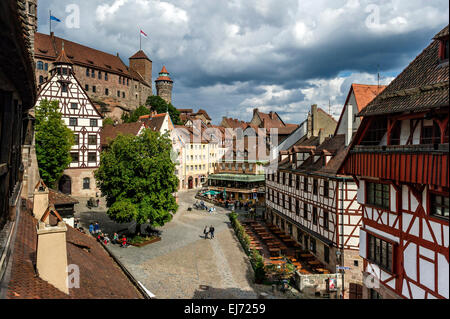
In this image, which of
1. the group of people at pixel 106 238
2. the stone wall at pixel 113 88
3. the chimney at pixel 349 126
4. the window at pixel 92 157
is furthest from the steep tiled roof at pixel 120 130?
the chimney at pixel 349 126

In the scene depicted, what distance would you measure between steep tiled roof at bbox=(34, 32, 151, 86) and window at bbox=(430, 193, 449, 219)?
7137 centimetres

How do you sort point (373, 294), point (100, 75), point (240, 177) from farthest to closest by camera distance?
point (100, 75)
point (240, 177)
point (373, 294)

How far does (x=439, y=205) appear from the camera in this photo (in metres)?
7.92

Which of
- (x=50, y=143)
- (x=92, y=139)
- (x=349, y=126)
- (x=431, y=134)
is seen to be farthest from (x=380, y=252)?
(x=92, y=139)

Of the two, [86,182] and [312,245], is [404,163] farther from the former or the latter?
[86,182]

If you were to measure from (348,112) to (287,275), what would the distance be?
1163cm

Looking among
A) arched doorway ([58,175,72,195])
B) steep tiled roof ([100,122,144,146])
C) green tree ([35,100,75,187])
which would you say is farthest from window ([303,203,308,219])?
steep tiled roof ([100,122,144,146])

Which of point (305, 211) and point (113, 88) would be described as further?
point (113, 88)

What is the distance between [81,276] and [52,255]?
70.6 inches

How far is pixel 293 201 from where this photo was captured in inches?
1064

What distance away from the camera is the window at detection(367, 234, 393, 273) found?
981cm

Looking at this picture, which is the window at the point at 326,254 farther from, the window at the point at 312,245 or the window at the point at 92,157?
the window at the point at 92,157

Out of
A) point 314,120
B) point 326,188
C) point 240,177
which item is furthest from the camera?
point 240,177
